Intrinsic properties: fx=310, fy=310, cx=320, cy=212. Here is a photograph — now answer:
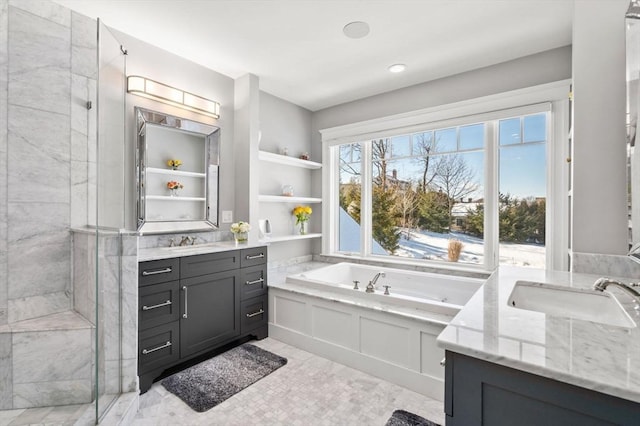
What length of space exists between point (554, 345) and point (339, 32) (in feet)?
8.26

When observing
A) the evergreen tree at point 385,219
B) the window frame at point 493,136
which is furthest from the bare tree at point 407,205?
the window frame at point 493,136

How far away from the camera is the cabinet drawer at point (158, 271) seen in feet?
7.25

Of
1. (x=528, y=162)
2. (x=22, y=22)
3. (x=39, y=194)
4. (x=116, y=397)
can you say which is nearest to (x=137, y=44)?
(x=22, y=22)

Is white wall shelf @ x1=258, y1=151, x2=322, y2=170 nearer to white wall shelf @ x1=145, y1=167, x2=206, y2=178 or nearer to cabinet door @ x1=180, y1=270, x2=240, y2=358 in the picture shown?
white wall shelf @ x1=145, y1=167, x2=206, y2=178

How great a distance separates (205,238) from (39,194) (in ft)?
4.36

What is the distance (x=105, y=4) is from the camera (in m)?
2.18

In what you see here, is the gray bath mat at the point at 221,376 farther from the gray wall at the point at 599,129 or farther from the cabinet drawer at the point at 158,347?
the gray wall at the point at 599,129

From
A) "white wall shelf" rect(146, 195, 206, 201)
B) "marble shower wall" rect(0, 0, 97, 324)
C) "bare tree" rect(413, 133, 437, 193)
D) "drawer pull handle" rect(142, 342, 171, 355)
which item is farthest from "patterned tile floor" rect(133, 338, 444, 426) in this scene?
"bare tree" rect(413, 133, 437, 193)

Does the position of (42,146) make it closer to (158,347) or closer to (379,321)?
(158,347)

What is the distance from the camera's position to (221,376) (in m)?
2.40

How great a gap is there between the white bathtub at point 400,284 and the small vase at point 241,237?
60 cm

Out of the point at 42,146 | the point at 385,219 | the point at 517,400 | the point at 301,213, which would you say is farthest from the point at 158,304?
the point at 385,219

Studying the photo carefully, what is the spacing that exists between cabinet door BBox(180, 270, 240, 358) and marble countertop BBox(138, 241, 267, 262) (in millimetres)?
213

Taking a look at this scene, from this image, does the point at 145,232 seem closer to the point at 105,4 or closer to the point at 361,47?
the point at 105,4
